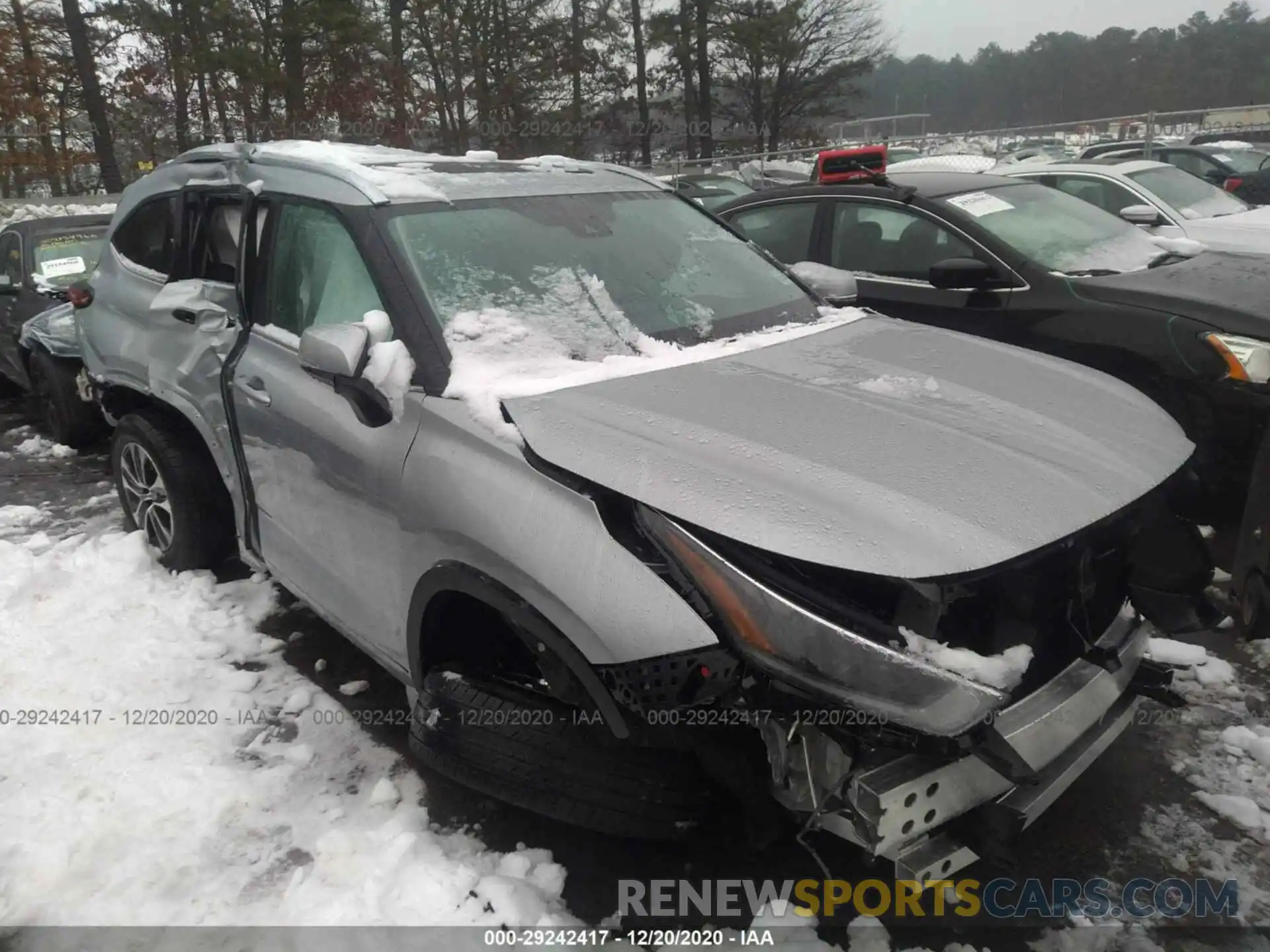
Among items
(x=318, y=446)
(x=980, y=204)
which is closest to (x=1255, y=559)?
(x=318, y=446)

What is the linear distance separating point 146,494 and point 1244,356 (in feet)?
16.3

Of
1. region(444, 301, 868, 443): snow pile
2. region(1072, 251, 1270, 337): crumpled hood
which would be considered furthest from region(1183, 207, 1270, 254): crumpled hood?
region(444, 301, 868, 443): snow pile

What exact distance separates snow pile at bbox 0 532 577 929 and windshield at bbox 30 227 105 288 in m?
4.30

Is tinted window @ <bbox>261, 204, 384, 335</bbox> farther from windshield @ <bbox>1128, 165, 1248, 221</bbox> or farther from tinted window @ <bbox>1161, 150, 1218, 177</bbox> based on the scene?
tinted window @ <bbox>1161, 150, 1218, 177</bbox>

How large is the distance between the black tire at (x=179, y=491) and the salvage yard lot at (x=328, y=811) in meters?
0.37

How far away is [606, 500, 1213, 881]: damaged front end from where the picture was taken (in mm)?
1833

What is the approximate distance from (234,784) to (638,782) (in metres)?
1.45

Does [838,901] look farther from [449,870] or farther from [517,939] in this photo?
[449,870]

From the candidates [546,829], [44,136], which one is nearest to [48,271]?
[546,829]

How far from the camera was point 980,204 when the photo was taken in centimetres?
523

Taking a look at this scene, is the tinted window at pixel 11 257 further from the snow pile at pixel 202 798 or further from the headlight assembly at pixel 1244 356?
the headlight assembly at pixel 1244 356

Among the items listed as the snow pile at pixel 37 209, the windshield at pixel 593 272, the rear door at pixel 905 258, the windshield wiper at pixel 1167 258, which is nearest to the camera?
the windshield at pixel 593 272

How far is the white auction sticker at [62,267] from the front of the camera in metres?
7.24

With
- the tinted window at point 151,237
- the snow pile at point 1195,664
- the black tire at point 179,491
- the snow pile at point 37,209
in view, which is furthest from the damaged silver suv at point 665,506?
the snow pile at point 37,209
